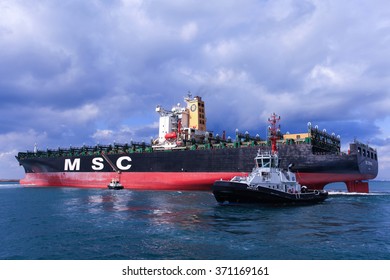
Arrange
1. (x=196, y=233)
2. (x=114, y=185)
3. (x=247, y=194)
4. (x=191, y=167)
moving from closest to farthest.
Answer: (x=196, y=233) < (x=247, y=194) < (x=191, y=167) < (x=114, y=185)

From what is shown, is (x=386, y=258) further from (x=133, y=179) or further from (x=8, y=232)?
(x=133, y=179)

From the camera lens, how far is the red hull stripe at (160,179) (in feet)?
123

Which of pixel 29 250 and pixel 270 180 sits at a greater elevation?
pixel 270 180

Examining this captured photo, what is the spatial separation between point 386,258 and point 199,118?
4479 cm

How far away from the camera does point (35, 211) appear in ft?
86.5

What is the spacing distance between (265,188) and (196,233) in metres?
12.1

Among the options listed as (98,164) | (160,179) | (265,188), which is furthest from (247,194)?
(98,164)

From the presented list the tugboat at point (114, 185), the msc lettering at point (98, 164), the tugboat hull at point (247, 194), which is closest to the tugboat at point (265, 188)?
the tugboat hull at point (247, 194)

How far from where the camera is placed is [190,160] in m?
44.2

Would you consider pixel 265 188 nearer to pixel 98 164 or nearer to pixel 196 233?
pixel 196 233

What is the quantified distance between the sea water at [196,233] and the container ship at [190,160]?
460 inches
